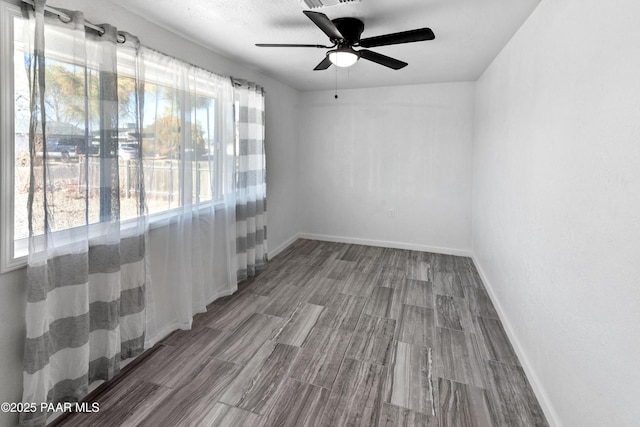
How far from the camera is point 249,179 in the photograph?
135 inches

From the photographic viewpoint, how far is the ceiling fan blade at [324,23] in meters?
1.74

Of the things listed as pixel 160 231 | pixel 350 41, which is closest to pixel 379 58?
pixel 350 41

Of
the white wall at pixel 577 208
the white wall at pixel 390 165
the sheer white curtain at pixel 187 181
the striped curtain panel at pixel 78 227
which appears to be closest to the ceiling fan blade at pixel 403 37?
the white wall at pixel 577 208

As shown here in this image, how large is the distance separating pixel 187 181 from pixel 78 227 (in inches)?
37.1

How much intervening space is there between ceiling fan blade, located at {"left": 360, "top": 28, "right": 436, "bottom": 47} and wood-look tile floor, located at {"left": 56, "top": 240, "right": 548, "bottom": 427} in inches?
87.6

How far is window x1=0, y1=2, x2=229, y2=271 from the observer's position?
148cm

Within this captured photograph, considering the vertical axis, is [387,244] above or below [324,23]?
below

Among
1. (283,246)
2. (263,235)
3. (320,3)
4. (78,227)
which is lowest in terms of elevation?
(283,246)

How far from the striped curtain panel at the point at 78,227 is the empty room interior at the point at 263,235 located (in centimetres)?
1

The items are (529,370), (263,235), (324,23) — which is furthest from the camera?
(263,235)

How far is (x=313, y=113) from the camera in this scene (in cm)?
508

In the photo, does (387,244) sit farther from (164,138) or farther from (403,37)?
(164,138)

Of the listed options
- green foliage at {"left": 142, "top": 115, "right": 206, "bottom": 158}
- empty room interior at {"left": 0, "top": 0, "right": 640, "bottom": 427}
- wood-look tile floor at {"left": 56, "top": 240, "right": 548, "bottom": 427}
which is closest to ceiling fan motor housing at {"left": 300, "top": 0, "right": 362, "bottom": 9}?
empty room interior at {"left": 0, "top": 0, "right": 640, "bottom": 427}

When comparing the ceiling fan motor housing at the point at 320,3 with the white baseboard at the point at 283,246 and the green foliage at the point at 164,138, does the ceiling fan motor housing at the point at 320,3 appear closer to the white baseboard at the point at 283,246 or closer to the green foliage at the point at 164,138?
the green foliage at the point at 164,138
